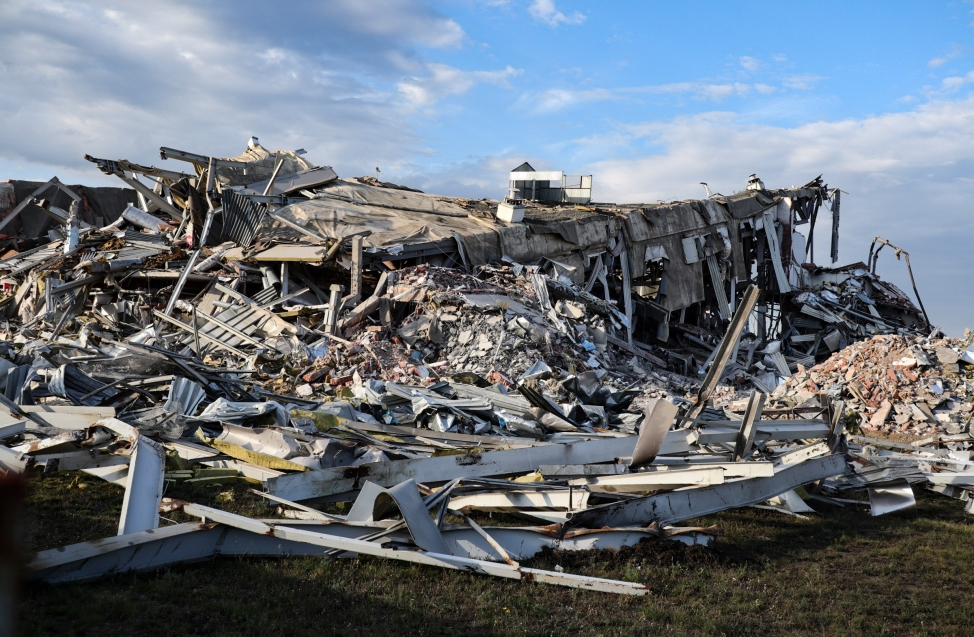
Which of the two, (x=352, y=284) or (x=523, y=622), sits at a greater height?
(x=352, y=284)

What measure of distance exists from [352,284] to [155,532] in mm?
9598

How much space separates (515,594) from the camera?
447 centimetres

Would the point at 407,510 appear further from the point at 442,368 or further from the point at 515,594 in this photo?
the point at 442,368

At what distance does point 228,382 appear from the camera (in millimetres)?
8688

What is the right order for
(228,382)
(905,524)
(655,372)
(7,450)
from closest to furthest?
(7,450) → (905,524) → (228,382) → (655,372)

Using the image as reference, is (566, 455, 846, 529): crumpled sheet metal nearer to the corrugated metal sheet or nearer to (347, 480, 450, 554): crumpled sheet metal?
(347, 480, 450, 554): crumpled sheet metal

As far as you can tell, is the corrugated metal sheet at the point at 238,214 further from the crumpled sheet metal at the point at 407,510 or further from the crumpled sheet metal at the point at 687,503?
the crumpled sheet metal at the point at 687,503

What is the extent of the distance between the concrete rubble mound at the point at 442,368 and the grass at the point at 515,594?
0.15 m

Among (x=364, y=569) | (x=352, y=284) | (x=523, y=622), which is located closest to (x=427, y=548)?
(x=364, y=569)

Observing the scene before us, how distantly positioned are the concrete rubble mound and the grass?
15 centimetres

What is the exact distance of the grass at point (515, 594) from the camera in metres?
4.01

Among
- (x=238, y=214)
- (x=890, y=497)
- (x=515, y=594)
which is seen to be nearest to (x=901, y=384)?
(x=890, y=497)

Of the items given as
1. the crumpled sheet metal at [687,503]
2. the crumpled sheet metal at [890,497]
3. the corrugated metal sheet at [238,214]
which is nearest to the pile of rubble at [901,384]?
the crumpled sheet metal at [890,497]

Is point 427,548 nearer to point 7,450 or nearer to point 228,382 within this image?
point 7,450
